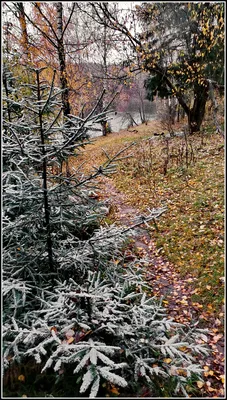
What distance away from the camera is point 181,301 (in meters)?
2.81

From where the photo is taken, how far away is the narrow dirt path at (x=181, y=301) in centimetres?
203

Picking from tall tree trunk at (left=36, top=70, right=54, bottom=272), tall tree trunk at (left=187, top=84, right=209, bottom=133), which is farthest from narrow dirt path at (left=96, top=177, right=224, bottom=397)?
tall tree trunk at (left=187, top=84, right=209, bottom=133)

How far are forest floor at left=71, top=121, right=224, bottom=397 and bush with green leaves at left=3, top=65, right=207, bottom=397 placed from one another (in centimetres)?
31

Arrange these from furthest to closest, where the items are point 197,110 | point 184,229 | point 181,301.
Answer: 1. point 197,110
2. point 184,229
3. point 181,301

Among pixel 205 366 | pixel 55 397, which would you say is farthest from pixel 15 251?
pixel 205 366

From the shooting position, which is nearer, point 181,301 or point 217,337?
point 217,337

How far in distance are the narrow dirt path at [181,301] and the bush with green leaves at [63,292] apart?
7.7 inches

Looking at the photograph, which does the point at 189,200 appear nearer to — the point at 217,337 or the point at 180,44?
the point at 217,337

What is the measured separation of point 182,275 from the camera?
Result: 3189 millimetres

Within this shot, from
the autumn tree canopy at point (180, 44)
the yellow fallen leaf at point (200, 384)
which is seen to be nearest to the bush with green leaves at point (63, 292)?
the yellow fallen leaf at point (200, 384)

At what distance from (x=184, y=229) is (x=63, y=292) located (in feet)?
8.30

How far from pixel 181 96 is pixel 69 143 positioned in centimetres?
772

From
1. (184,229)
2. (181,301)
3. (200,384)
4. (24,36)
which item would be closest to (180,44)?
(24,36)

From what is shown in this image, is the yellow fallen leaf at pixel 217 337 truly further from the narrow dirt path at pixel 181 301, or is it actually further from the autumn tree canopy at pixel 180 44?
the autumn tree canopy at pixel 180 44
